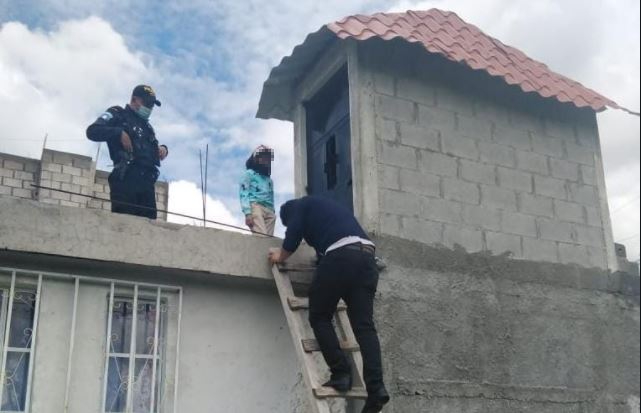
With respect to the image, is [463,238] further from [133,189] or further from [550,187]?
[133,189]

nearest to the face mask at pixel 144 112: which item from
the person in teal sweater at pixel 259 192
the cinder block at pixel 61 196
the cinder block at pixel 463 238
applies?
the person in teal sweater at pixel 259 192

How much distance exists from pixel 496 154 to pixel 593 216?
1.17 meters

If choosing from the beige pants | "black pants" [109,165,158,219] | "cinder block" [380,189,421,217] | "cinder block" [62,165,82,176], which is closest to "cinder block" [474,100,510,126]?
"cinder block" [380,189,421,217]

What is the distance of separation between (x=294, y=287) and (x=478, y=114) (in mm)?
2311

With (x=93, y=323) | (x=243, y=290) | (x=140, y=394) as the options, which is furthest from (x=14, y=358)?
(x=243, y=290)

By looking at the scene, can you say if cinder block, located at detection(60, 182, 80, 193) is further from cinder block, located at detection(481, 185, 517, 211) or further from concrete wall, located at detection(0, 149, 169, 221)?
cinder block, located at detection(481, 185, 517, 211)

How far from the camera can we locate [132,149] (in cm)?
543

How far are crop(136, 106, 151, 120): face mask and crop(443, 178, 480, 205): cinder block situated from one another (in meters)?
2.44

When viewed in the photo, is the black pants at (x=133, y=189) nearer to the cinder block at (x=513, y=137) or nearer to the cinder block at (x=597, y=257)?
the cinder block at (x=513, y=137)

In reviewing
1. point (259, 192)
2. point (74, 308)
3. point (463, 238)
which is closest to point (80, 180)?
point (259, 192)

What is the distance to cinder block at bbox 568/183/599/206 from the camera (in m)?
6.42

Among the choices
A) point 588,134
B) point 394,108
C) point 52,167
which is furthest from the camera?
point 52,167

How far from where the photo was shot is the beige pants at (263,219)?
20.3ft

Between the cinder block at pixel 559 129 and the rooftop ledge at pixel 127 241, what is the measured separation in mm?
2787
